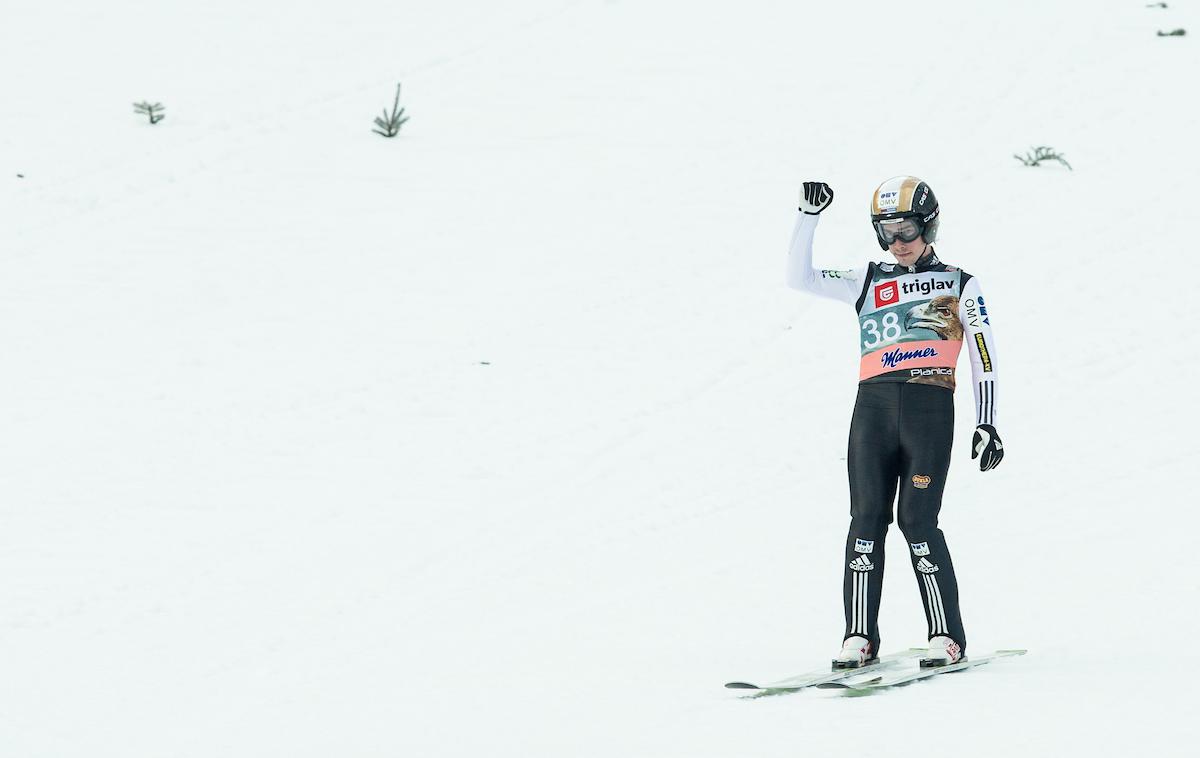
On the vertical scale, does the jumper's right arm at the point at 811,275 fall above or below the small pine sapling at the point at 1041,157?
below

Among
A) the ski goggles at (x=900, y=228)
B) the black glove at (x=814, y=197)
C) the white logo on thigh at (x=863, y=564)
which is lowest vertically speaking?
the white logo on thigh at (x=863, y=564)

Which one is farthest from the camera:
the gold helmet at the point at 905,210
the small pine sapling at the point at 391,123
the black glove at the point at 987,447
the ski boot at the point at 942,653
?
the small pine sapling at the point at 391,123

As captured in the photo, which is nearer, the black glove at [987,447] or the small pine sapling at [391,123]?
the black glove at [987,447]

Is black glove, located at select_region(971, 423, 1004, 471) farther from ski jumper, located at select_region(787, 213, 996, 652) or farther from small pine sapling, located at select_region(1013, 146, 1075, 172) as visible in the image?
small pine sapling, located at select_region(1013, 146, 1075, 172)

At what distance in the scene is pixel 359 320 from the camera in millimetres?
12992

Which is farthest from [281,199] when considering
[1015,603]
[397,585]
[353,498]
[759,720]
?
[759,720]

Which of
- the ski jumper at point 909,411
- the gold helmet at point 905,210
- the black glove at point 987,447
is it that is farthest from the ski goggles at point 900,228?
the black glove at point 987,447

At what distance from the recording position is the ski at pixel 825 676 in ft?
18.3

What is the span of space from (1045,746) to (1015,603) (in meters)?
3.26

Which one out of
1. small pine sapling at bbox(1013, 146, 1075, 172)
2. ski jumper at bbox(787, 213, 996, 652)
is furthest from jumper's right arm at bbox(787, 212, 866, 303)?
small pine sapling at bbox(1013, 146, 1075, 172)

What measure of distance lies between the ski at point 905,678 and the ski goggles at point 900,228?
1784 mm

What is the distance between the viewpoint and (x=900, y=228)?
6.25 m

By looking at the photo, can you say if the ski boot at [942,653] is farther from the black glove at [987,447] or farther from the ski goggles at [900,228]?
the ski goggles at [900,228]

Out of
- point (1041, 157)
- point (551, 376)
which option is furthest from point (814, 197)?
point (1041, 157)
